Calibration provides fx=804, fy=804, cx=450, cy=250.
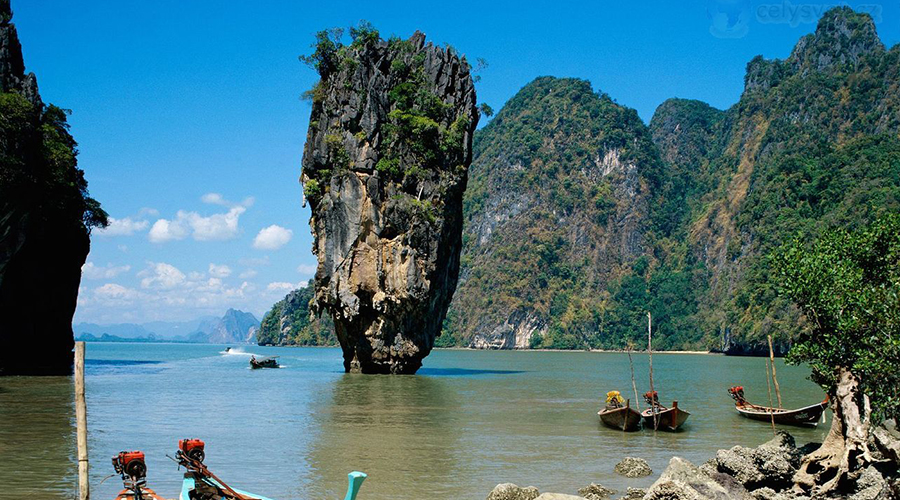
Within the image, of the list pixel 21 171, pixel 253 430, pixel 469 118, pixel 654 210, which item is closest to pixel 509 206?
pixel 654 210

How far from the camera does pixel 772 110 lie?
11975 centimetres

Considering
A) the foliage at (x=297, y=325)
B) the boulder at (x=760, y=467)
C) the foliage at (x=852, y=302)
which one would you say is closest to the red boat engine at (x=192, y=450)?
the boulder at (x=760, y=467)

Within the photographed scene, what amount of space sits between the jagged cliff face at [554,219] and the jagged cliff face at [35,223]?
89337 millimetres

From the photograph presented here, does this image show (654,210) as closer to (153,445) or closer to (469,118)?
(469,118)

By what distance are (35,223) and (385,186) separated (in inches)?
613

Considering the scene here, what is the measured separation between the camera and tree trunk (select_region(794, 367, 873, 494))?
12.2 metres

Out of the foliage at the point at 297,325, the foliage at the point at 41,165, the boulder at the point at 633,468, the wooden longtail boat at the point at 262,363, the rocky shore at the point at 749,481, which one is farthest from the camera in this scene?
the foliage at the point at 297,325

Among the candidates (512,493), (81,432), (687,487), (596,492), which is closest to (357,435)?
(596,492)

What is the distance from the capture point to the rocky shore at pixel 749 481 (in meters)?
11.0

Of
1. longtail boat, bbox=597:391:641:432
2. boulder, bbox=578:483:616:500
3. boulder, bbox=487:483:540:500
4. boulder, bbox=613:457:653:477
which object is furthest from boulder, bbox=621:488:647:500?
longtail boat, bbox=597:391:641:432

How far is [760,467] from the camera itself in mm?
13164

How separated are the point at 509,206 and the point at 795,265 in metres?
132

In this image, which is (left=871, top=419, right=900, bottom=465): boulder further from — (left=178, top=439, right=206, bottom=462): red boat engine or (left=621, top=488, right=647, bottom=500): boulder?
(left=178, top=439, right=206, bottom=462): red boat engine

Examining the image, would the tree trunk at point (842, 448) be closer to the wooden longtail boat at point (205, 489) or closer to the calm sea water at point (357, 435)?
the calm sea water at point (357, 435)
